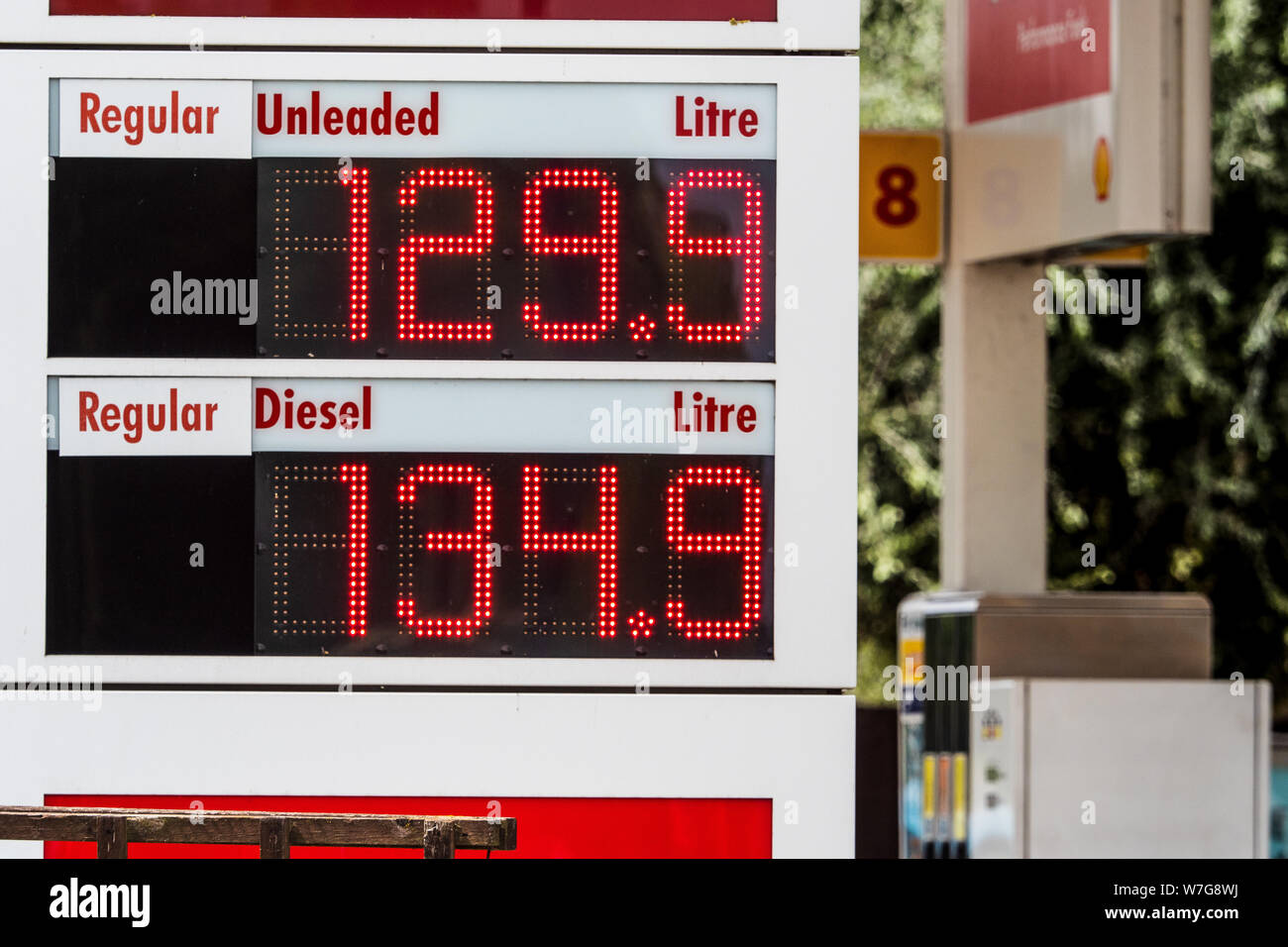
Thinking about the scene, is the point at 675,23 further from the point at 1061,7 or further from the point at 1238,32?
the point at 1238,32

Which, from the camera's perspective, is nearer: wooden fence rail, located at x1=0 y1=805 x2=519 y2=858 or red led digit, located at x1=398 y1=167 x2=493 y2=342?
wooden fence rail, located at x1=0 y1=805 x2=519 y2=858

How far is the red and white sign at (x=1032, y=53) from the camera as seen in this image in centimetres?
912

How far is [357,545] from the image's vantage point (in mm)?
5590

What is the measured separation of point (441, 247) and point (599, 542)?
0.91 meters

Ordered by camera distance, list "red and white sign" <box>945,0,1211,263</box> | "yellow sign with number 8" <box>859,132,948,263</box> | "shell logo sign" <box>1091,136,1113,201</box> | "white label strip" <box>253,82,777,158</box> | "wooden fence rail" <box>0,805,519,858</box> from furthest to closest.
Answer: "yellow sign with number 8" <box>859,132,948,263</box>
"shell logo sign" <box>1091,136,1113,201</box>
"red and white sign" <box>945,0,1211,263</box>
"white label strip" <box>253,82,777,158</box>
"wooden fence rail" <box>0,805,519,858</box>

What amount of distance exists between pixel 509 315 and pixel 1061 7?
4.74 meters

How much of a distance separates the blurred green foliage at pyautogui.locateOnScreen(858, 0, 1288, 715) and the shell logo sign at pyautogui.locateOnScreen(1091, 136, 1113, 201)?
27.9ft

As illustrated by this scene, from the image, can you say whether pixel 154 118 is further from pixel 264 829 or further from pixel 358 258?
pixel 264 829

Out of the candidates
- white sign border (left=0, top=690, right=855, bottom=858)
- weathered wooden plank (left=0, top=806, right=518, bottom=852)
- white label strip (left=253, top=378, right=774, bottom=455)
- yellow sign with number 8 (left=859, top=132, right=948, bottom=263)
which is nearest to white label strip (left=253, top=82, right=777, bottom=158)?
white label strip (left=253, top=378, right=774, bottom=455)

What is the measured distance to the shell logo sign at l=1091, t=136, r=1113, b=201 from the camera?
29.5ft

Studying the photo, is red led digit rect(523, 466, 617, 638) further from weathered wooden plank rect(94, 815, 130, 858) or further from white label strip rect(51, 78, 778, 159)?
weathered wooden plank rect(94, 815, 130, 858)

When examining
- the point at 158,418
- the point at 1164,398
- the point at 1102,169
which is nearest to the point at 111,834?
the point at 158,418

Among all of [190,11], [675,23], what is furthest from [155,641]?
[675,23]

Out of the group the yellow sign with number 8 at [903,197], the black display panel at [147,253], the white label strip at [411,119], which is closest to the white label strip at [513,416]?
the black display panel at [147,253]
